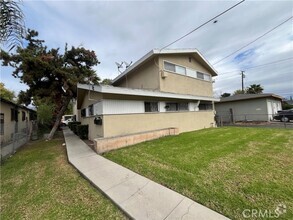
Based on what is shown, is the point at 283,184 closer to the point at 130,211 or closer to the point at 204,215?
the point at 204,215

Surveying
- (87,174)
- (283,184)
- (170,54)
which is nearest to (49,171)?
(87,174)

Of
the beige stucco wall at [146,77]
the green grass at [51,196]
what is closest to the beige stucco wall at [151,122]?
the beige stucco wall at [146,77]

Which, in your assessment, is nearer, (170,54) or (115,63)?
(170,54)

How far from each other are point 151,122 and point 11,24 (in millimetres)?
7389

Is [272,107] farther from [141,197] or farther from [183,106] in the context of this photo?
[141,197]

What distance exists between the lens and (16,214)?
10.3ft

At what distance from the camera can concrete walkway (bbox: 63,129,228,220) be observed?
8.89 ft

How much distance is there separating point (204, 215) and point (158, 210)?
80 centimetres

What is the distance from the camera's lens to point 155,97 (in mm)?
9750

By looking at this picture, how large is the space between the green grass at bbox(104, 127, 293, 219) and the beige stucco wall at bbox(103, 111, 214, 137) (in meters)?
1.54

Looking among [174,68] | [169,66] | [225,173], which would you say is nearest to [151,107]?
[169,66]

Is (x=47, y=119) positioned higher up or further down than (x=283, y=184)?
higher up

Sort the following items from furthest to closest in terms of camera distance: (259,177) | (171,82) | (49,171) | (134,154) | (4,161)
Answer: (171,82) → (4,161) → (134,154) → (49,171) → (259,177)

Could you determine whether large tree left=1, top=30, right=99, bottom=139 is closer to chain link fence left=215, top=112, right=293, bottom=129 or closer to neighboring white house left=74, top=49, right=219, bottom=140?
neighboring white house left=74, top=49, right=219, bottom=140
